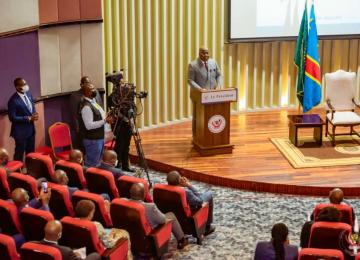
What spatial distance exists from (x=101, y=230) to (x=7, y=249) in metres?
0.72

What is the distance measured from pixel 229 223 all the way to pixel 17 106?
2.76 metres

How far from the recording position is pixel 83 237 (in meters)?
4.90

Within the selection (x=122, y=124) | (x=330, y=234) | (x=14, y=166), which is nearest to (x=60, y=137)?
(x=122, y=124)

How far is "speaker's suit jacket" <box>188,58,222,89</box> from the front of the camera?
836 cm

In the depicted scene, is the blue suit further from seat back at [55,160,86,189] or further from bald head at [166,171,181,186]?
bald head at [166,171,181,186]

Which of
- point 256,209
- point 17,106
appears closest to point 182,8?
point 17,106

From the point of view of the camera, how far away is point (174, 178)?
5855mm

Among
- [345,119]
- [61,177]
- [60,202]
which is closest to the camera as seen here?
[60,202]

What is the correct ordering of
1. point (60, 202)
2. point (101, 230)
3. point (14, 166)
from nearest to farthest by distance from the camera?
1. point (101, 230)
2. point (60, 202)
3. point (14, 166)

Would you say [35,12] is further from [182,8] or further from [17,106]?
[182,8]

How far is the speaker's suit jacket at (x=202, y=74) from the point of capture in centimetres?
836

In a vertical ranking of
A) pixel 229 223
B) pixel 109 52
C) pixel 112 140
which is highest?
pixel 109 52

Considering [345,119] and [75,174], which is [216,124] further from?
[75,174]

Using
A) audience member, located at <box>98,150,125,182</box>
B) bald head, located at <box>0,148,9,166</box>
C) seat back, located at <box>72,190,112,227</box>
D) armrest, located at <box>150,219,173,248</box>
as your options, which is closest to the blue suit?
bald head, located at <box>0,148,9,166</box>
